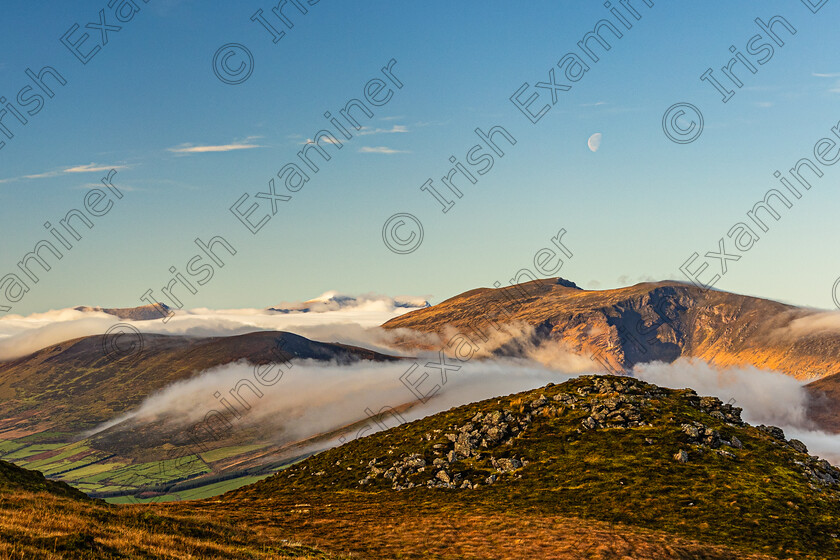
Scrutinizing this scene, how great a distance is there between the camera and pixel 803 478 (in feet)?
298

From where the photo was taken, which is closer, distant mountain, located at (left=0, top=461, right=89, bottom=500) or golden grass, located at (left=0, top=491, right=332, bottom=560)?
golden grass, located at (left=0, top=491, right=332, bottom=560)

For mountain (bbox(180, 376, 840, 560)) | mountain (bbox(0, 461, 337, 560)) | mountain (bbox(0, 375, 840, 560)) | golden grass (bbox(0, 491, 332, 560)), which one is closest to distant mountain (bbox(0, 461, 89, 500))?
mountain (bbox(0, 375, 840, 560))

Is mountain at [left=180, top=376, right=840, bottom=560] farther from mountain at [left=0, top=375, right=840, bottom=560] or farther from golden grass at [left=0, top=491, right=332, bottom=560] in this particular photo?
golden grass at [left=0, top=491, right=332, bottom=560]

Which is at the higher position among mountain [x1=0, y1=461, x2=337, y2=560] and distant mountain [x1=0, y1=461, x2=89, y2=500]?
mountain [x1=0, y1=461, x2=337, y2=560]

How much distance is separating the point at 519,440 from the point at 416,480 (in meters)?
23.9

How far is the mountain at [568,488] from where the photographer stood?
63562mm

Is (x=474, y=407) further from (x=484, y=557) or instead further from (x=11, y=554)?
(x=11, y=554)

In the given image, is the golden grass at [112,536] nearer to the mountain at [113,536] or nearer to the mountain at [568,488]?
the mountain at [113,536]

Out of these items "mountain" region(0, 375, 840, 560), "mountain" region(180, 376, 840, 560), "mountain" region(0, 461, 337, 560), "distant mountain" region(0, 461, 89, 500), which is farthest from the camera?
"mountain" region(180, 376, 840, 560)

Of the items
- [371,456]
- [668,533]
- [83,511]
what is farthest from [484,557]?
[371,456]

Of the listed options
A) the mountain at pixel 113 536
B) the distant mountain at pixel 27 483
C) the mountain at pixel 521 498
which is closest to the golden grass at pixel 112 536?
the mountain at pixel 113 536

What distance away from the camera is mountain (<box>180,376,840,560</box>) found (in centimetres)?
6356

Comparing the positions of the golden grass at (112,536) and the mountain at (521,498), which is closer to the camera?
the golden grass at (112,536)

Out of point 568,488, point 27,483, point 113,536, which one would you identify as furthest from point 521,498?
point 113,536
